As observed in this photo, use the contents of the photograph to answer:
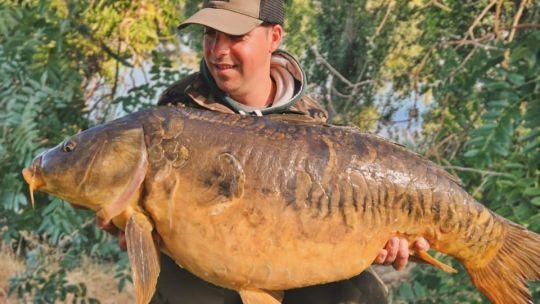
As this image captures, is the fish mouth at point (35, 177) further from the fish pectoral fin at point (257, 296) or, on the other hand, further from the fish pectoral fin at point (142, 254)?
the fish pectoral fin at point (257, 296)

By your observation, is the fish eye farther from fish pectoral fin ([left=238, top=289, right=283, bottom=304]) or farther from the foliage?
the foliage

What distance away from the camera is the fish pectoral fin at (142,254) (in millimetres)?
1776

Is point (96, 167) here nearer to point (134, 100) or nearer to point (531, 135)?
point (531, 135)

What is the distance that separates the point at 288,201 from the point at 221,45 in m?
0.53

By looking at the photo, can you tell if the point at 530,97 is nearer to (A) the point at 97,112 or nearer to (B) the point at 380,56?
(A) the point at 97,112

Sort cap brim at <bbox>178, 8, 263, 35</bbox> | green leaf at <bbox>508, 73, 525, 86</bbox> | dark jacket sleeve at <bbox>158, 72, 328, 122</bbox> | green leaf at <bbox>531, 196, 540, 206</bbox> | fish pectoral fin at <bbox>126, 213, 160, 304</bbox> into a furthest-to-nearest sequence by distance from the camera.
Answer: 1. green leaf at <bbox>508, 73, 525, 86</bbox>
2. green leaf at <bbox>531, 196, 540, 206</bbox>
3. dark jacket sleeve at <bbox>158, 72, 328, 122</bbox>
4. cap brim at <bbox>178, 8, 263, 35</bbox>
5. fish pectoral fin at <bbox>126, 213, 160, 304</bbox>

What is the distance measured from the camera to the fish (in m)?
1.80

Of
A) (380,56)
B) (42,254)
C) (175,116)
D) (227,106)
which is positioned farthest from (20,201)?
(380,56)

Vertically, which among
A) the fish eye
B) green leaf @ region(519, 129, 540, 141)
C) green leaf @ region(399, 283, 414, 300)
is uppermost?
green leaf @ region(519, 129, 540, 141)

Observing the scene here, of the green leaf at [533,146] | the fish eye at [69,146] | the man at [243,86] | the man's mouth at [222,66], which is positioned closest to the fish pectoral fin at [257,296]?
the man at [243,86]

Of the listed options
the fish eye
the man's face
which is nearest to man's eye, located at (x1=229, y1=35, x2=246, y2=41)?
the man's face

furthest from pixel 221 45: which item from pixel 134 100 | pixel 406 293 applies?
pixel 134 100

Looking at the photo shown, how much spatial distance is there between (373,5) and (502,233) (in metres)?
7.02

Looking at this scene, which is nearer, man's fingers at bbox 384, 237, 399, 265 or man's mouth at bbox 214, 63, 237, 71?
man's fingers at bbox 384, 237, 399, 265
